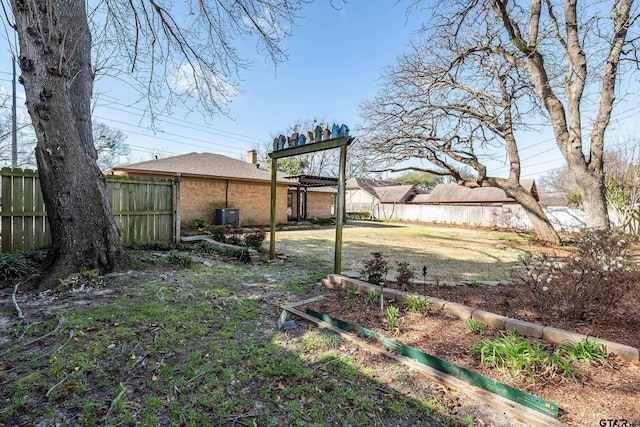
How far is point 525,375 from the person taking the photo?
2.13 m

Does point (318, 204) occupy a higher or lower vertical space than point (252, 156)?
lower

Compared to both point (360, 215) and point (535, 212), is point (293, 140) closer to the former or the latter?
point (535, 212)

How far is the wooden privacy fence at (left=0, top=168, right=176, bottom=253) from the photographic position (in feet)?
17.4

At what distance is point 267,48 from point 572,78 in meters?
9.40

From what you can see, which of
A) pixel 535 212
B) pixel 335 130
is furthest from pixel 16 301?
pixel 535 212

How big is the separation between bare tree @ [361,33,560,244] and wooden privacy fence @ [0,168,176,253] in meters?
7.46

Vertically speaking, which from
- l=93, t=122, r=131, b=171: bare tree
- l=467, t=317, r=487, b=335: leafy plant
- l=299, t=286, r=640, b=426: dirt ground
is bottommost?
l=299, t=286, r=640, b=426: dirt ground

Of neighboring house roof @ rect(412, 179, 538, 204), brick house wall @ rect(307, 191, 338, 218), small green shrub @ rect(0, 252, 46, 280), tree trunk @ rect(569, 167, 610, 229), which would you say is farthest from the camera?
neighboring house roof @ rect(412, 179, 538, 204)

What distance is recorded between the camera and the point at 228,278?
195 inches

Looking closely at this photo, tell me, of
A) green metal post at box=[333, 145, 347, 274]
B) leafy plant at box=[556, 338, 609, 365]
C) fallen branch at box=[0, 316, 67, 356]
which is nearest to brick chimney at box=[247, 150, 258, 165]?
green metal post at box=[333, 145, 347, 274]

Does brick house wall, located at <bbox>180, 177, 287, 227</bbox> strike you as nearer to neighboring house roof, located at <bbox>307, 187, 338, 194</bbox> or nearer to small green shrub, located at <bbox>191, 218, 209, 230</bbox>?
small green shrub, located at <bbox>191, 218, 209, 230</bbox>

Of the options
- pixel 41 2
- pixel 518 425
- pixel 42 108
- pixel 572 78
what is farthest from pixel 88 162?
pixel 572 78

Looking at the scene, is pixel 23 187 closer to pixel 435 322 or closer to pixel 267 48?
pixel 267 48

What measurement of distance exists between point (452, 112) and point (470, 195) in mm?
18049
